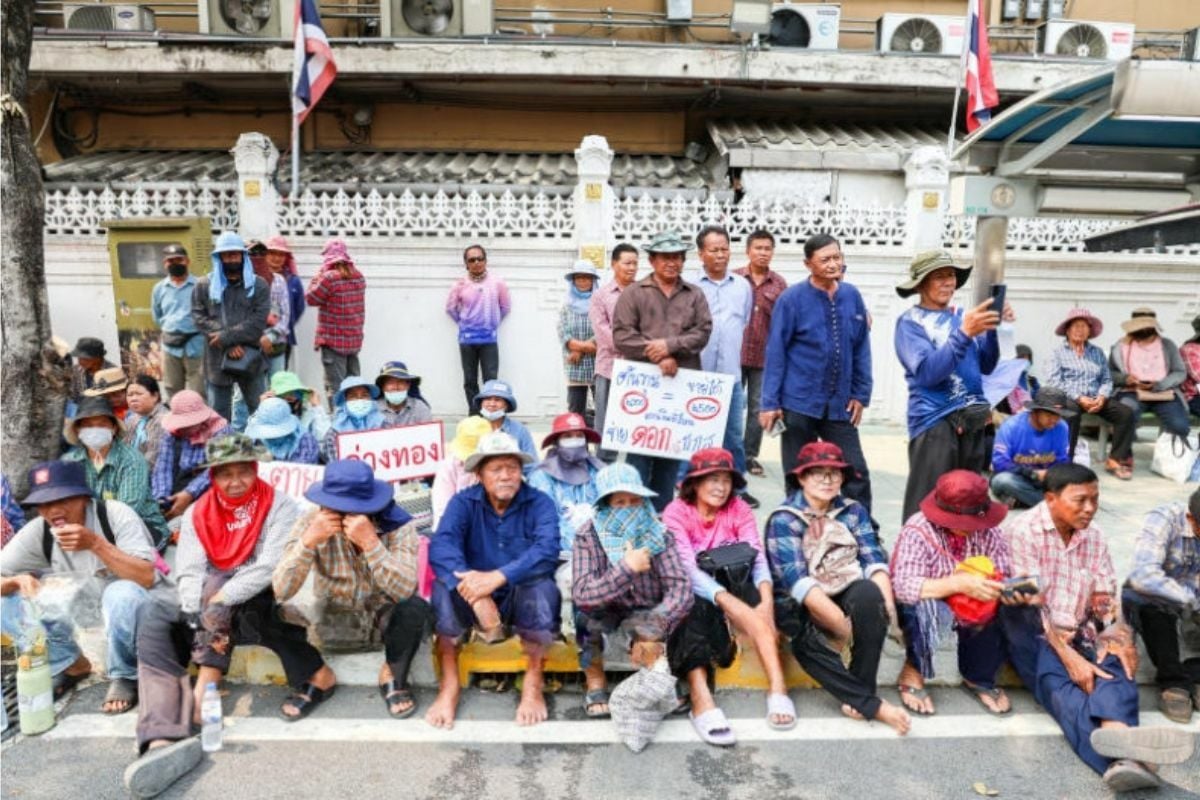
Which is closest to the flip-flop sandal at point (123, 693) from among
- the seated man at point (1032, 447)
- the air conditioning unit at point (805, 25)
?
the seated man at point (1032, 447)

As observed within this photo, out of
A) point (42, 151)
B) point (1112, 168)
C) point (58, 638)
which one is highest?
point (42, 151)

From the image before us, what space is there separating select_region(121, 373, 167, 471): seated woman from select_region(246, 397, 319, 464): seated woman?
0.63 metres

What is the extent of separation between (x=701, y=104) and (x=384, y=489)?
36.5ft

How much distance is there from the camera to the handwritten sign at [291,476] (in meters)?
5.49

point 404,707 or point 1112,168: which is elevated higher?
point 1112,168

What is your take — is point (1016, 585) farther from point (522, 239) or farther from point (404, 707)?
point (522, 239)

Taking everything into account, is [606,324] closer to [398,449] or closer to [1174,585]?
[398,449]

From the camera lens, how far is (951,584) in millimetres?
4070

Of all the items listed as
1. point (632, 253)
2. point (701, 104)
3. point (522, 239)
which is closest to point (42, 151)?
point (522, 239)

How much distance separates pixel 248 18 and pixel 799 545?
12.0 m

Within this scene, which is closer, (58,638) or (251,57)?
(58,638)

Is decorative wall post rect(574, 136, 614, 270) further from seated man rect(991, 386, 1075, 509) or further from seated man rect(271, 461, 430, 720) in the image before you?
seated man rect(271, 461, 430, 720)

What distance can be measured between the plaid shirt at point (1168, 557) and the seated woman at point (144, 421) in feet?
18.6

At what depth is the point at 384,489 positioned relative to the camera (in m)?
4.18
